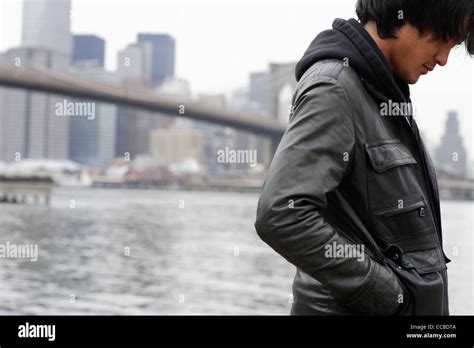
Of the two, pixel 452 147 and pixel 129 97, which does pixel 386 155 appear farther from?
pixel 452 147

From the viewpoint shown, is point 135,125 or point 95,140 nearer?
point 135,125

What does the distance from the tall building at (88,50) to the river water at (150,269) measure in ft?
39.6

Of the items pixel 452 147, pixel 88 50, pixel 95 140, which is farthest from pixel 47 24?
pixel 452 147

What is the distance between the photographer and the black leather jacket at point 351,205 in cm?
56

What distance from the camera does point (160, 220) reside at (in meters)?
12.9

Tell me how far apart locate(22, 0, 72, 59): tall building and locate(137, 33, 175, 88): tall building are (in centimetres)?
303

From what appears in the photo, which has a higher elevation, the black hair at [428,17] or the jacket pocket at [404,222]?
the black hair at [428,17]

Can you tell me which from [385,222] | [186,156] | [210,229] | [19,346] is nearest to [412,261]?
[385,222]

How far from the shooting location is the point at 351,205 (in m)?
0.60

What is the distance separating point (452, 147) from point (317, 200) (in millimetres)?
15143
